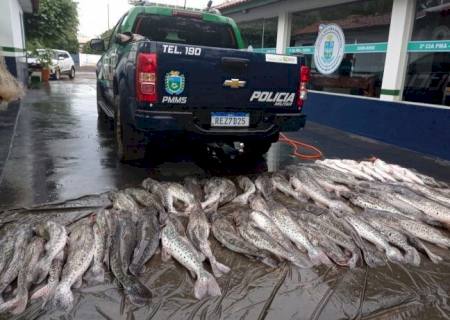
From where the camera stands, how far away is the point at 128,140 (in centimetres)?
571

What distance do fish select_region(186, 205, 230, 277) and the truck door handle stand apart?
1938 mm

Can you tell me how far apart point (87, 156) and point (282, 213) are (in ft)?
12.8

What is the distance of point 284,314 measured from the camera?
2869 millimetres

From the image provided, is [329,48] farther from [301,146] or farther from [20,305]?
[20,305]

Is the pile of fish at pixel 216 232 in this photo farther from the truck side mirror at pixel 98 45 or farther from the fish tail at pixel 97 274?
the truck side mirror at pixel 98 45

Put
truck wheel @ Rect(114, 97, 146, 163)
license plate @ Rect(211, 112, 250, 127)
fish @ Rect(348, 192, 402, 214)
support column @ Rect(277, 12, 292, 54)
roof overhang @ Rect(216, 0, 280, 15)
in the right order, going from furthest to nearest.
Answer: roof overhang @ Rect(216, 0, 280, 15) < support column @ Rect(277, 12, 292, 54) < truck wheel @ Rect(114, 97, 146, 163) < license plate @ Rect(211, 112, 250, 127) < fish @ Rect(348, 192, 402, 214)

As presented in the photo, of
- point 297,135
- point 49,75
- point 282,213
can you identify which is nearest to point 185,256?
point 282,213

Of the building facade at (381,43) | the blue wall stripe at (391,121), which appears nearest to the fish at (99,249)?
the blue wall stripe at (391,121)

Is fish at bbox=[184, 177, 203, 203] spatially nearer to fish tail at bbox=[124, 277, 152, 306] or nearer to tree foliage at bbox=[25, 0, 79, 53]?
fish tail at bbox=[124, 277, 152, 306]

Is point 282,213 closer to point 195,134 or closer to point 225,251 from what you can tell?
point 225,251

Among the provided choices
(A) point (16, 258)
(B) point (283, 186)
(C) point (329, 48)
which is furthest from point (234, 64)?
(C) point (329, 48)

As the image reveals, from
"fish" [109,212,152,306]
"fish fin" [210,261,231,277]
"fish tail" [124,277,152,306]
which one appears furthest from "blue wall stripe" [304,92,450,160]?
"fish tail" [124,277,152,306]

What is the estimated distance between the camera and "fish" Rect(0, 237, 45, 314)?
271 cm

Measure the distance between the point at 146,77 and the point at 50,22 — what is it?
23.4m
